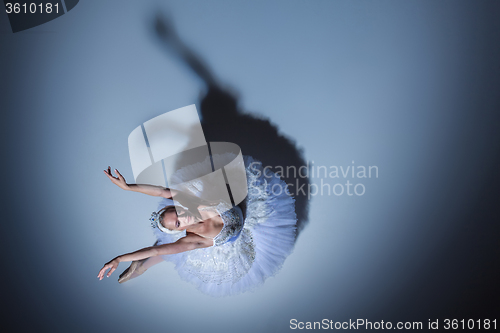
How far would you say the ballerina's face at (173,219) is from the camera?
0.88 meters

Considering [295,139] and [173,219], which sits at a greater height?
[295,139]

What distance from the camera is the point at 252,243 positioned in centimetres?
116

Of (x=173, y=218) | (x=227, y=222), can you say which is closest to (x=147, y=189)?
(x=173, y=218)

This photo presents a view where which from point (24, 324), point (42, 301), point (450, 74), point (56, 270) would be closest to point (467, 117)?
point (450, 74)

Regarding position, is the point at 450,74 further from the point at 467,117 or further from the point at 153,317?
the point at 153,317

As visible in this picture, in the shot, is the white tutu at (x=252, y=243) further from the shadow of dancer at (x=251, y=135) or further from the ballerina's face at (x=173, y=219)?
the ballerina's face at (x=173, y=219)

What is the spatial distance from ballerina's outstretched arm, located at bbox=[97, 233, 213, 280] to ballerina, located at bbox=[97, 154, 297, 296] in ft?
0.09

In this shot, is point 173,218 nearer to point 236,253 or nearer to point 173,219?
point 173,219

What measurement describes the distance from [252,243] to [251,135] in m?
0.55

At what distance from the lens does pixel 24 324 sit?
1.34 meters

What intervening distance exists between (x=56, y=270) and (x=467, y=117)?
2242mm

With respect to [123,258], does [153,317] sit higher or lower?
lower

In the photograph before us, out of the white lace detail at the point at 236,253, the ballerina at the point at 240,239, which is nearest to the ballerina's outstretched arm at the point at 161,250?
the ballerina at the point at 240,239

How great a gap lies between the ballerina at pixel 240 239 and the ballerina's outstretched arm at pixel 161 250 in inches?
1.1
